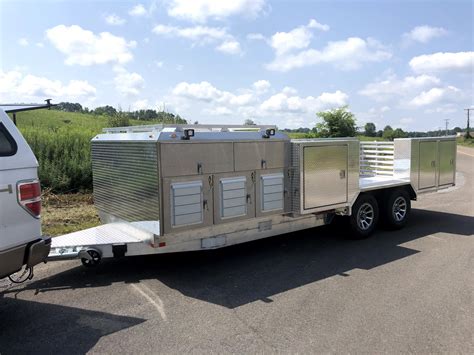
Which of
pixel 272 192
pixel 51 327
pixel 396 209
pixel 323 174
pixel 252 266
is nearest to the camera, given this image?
pixel 51 327

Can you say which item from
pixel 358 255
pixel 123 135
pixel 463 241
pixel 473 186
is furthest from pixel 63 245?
pixel 473 186

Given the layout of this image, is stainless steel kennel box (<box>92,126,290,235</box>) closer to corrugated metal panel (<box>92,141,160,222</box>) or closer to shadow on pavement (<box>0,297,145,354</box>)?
corrugated metal panel (<box>92,141,160,222</box>)

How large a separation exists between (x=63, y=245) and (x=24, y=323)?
1228 millimetres

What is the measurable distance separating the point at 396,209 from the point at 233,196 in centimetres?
430

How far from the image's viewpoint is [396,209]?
861 centimetres

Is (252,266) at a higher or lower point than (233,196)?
lower

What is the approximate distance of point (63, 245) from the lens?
5.41 meters

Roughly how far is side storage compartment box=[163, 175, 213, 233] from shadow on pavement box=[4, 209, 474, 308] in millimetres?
799

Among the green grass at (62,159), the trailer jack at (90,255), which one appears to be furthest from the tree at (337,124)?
the trailer jack at (90,255)

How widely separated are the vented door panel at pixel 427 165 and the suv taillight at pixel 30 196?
7565 mm

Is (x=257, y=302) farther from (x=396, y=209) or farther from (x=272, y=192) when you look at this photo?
(x=396, y=209)

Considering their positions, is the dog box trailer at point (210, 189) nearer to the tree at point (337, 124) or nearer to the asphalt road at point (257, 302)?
the asphalt road at point (257, 302)

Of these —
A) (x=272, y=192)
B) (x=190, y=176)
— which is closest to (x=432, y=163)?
(x=272, y=192)

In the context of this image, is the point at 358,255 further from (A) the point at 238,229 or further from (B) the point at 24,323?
(B) the point at 24,323
